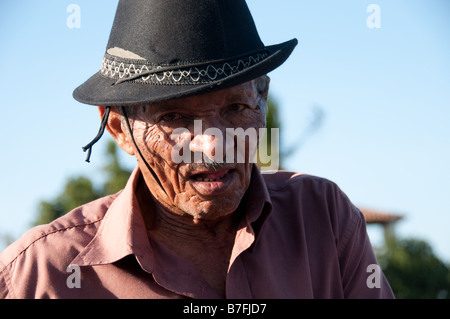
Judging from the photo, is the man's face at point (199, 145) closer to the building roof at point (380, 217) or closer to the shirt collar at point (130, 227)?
the shirt collar at point (130, 227)

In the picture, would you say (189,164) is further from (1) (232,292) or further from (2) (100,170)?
(2) (100,170)

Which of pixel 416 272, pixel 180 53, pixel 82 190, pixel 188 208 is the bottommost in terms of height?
pixel 416 272

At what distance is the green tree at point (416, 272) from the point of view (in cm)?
2067

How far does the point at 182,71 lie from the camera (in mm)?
2807

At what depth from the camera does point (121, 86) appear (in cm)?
293

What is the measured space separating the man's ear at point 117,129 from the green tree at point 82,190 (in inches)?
695

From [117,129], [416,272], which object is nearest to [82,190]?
[416,272]

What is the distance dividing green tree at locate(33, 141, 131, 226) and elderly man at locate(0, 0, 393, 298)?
17.8 meters

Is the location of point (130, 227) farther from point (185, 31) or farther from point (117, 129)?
point (185, 31)

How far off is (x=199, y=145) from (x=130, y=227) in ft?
1.76

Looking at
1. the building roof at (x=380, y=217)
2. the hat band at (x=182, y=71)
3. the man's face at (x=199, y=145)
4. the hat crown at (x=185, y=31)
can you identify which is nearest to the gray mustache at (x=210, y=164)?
the man's face at (x=199, y=145)

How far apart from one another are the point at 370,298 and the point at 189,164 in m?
1.15

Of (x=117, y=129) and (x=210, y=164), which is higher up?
(x=117, y=129)

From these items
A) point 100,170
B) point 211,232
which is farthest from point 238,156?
point 100,170
